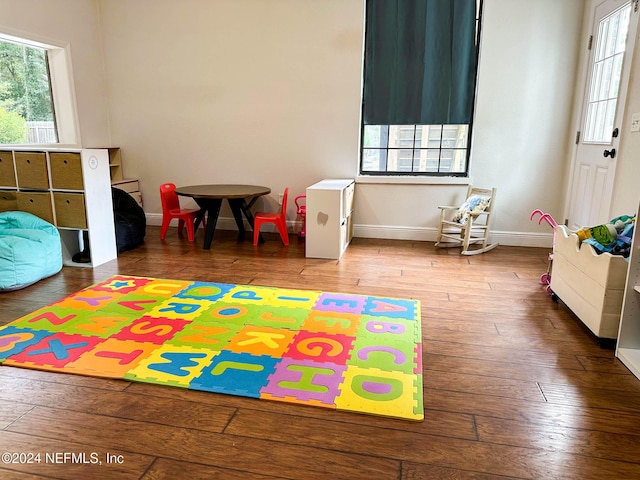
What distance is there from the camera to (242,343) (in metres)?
2.30

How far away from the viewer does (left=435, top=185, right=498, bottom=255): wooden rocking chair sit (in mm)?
4172

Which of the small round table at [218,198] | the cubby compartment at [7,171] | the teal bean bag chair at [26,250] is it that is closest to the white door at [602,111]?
the small round table at [218,198]

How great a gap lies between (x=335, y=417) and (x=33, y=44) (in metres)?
4.81

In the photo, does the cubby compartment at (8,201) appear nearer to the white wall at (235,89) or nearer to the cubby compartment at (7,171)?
the cubby compartment at (7,171)

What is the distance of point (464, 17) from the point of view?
4199mm

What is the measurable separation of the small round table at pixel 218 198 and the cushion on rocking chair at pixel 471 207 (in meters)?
2.01

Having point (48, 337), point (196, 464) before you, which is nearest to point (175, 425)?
point (196, 464)

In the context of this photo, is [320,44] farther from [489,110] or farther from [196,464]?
[196,464]

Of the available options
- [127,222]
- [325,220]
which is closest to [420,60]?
[325,220]

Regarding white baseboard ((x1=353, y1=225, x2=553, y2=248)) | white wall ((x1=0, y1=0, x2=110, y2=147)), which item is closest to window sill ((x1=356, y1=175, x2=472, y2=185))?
white baseboard ((x1=353, y1=225, x2=553, y2=248))

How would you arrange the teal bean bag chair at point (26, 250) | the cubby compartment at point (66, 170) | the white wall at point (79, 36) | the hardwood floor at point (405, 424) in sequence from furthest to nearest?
the white wall at point (79, 36), the cubby compartment at point (66, 170), the teal bean bag chair at point (26, 250), the hardwood floor at point (405, 424)

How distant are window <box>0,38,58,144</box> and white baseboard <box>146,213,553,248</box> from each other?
1.54m

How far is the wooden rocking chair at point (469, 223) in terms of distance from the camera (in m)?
4.17

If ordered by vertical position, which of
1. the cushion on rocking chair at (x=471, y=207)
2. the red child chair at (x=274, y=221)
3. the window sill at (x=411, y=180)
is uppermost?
the window sill at (x=411, y=180)
